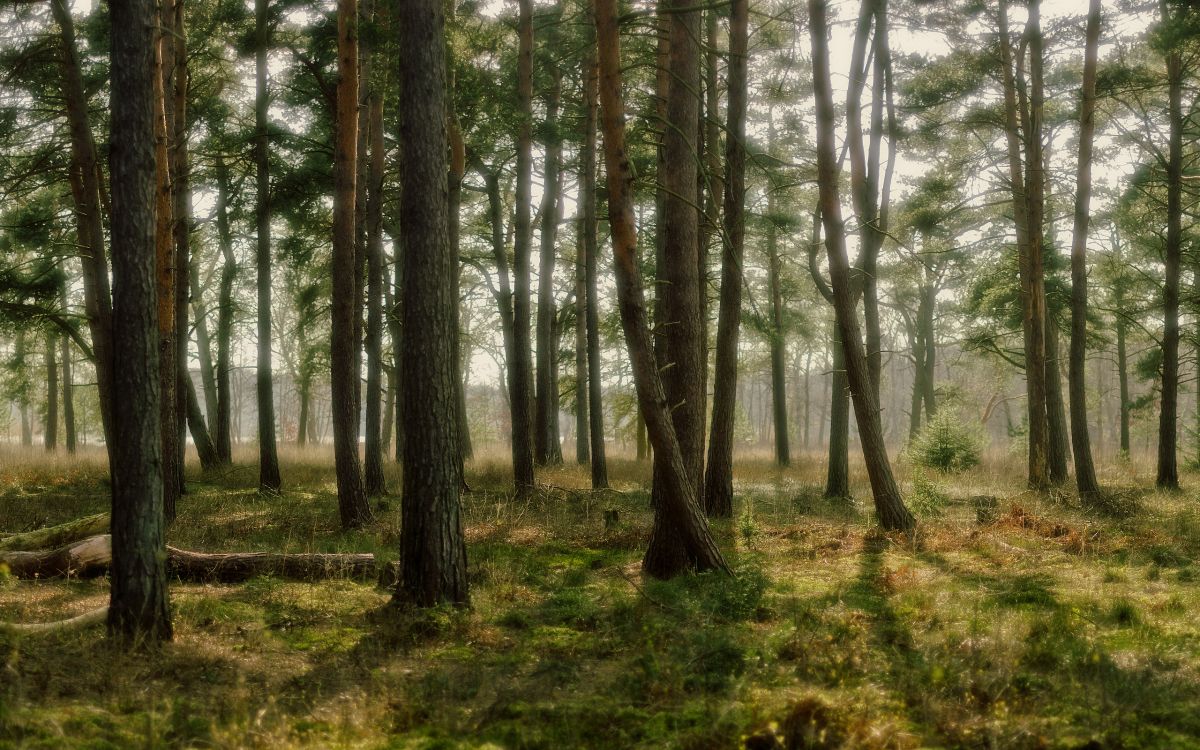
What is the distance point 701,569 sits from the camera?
27.9ft

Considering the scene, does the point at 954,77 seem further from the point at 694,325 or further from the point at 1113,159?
the point at 694,325

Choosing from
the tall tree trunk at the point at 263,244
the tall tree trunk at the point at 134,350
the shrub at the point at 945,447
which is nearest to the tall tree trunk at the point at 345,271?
the tall tree trunk at the point at 263,244

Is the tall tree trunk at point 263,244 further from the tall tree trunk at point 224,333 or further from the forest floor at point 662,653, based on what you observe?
the forest floor at point 662,653

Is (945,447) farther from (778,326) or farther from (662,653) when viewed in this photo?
(662,653)

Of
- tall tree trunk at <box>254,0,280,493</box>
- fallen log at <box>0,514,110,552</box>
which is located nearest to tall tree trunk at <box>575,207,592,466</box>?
tall tree trunk at <box>254,0,280,493</box>

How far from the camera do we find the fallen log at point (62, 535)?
9.39 m

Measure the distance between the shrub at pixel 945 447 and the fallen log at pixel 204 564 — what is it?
50.1 ft

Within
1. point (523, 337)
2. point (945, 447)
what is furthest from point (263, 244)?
point (945, 447)

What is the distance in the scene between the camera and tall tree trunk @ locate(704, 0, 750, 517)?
40.7 feet

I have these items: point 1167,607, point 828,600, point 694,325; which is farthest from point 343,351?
point 1167,607

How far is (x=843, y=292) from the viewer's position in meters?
11.9

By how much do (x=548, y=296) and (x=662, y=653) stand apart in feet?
46.4

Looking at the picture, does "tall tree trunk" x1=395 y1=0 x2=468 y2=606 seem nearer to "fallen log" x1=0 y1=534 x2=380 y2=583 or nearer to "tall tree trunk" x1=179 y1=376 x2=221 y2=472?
"fallen log" x1=0 y1=534 x2=380 y2=583

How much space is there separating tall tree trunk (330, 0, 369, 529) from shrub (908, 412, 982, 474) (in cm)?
1362
